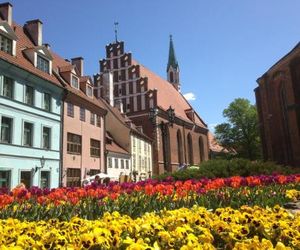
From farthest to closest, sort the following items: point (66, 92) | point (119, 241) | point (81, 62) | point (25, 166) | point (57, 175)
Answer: point (81, 62) → point (66, 92) → point (57, 175) → point (25, 166) → point (119, 241)

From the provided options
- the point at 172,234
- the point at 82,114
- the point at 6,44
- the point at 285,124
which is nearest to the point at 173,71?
the point at 285,124

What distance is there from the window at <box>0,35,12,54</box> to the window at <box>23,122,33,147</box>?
518 cm

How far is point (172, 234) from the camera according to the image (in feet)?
11.1

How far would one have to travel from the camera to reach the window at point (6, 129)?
23.3m

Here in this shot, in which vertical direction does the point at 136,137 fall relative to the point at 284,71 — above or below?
below

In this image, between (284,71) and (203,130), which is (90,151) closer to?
(284,71)

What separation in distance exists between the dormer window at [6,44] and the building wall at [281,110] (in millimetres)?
23539

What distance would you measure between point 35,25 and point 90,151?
12071mm

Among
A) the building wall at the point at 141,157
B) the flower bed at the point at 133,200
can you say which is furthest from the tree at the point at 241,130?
the flower bed at the point at 133,200

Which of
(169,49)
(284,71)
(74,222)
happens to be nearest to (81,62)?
(284,71)

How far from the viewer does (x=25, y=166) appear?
24875 mm

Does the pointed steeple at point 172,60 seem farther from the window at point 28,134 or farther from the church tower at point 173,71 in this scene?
the window at point 28,134

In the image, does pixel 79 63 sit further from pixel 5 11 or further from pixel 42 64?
pixel 5 11

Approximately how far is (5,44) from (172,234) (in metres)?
25.0
